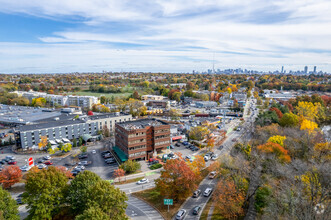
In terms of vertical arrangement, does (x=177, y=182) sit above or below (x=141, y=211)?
above

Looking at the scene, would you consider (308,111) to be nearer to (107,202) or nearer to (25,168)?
(107,202)

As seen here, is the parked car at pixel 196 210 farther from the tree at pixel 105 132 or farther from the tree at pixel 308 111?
the tree at pixel 308 111

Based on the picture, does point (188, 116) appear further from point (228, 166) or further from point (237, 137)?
point (228, 166)

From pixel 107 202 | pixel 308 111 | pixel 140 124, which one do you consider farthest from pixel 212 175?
pixel 308 111

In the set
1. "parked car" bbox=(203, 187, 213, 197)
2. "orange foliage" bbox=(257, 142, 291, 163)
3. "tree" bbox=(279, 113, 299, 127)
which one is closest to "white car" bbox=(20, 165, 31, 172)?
"parked car" bbox=(203, 187, 213, 197)

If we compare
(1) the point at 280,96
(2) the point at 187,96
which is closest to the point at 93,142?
(2) the point at 187,96

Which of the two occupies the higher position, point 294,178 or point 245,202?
point 294,178
